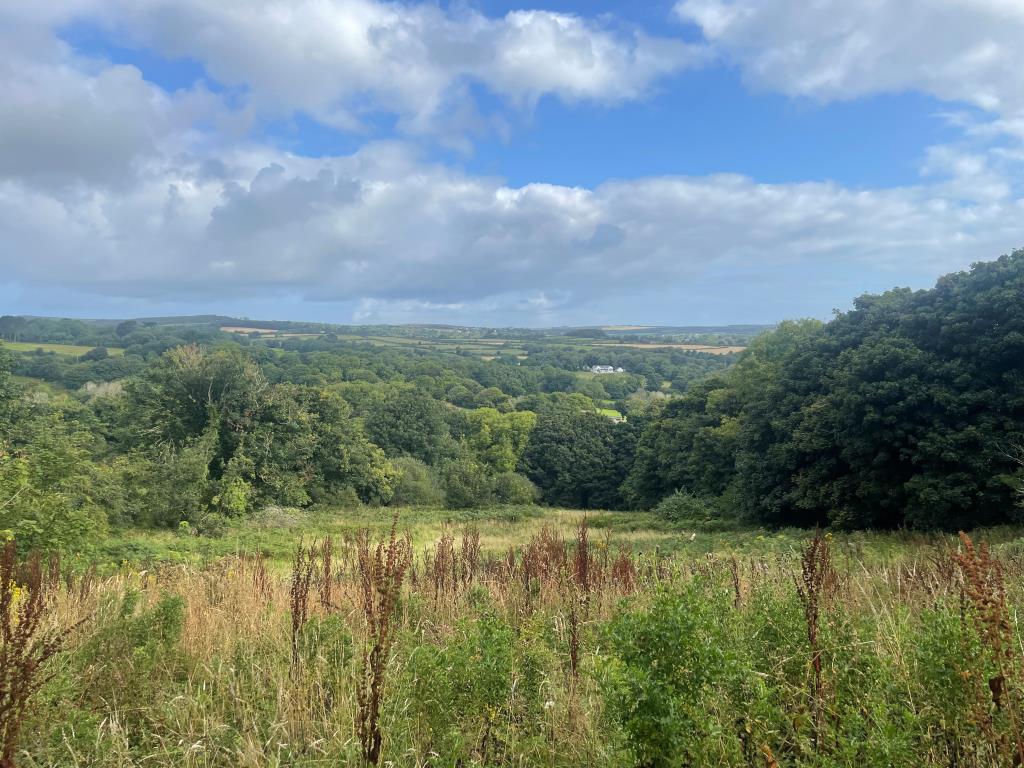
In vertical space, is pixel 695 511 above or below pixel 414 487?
above

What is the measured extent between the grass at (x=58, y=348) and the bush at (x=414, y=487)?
62.6 meters

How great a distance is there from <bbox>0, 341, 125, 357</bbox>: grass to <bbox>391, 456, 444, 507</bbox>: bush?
206 ft

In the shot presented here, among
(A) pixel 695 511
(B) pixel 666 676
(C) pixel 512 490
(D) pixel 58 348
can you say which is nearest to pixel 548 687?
(B) pixel 666 676

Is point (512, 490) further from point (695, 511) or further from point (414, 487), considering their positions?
point (695, 511)

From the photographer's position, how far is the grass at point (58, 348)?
90175mm

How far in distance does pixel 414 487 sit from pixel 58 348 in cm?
8073

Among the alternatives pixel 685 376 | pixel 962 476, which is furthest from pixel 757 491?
pixel 685 376

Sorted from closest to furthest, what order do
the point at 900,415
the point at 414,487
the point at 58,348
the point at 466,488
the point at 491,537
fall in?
1. the point at 900,415
2. the point at 491,537
3. the point at 414,487
4. the point at 466,488
5. the point at 58,348

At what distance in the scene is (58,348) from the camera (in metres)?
95.4

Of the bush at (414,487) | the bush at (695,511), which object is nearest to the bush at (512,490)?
the bush at (414,487)

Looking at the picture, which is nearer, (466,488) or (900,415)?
Answer: (900,415)

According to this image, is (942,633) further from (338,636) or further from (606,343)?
(606,343)

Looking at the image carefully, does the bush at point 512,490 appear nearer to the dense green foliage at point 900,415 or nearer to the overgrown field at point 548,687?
the dense green foliage at point 900,415

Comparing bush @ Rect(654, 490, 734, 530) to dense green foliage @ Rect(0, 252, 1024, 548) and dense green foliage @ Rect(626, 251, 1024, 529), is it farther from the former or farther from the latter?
dense green foliage @ Rect(626, 251, 1024, 529)
